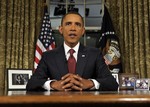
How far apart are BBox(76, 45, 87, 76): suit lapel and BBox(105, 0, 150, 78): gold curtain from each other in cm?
195

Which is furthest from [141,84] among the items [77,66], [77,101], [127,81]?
[77,101]

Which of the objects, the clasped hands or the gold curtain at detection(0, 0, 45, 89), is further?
the gold curtain at detection(0, 0, 45, 89)

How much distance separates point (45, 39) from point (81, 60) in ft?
6.73

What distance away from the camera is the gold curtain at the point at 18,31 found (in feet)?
13.6

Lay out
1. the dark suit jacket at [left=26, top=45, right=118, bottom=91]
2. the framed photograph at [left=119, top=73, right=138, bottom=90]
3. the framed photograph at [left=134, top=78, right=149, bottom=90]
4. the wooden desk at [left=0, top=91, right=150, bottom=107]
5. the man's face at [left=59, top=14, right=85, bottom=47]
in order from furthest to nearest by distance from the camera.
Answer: the framed photograph at [left=119, top=73, right=138, bottom=90] → the framed photograph at [left=134, top=78, right=149, bottom=90] → the man's face at [left=59, top=14, right=85, bottom=47] → the dark suit jacket at [left=26, top=45, right=118, bottom=91] → the wooden desk at [left=0, top=91, right=150, bottom=107]

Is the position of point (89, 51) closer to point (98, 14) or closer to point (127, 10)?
point (127, 10)

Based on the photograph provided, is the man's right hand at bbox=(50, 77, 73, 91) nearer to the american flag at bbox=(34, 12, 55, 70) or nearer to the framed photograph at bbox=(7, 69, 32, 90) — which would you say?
the framed photograph at bbox=(7, 69, 32, 90)

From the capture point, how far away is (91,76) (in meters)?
2.21

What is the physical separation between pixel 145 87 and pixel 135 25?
3.46ft

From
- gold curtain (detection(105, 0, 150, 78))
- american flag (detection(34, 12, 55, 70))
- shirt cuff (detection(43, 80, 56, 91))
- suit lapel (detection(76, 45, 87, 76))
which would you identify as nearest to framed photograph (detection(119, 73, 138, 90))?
gold curtain (detection(105, 0, 150, 78))

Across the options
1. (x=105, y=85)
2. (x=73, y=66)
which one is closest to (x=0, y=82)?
(x=73, y=66)

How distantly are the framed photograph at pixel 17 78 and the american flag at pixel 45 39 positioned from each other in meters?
0.27

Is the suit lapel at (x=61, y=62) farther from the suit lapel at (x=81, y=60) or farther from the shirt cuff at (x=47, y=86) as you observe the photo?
the shirt cuff at (x=47, y=86)

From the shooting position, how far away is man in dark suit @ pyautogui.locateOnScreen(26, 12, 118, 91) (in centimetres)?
197
